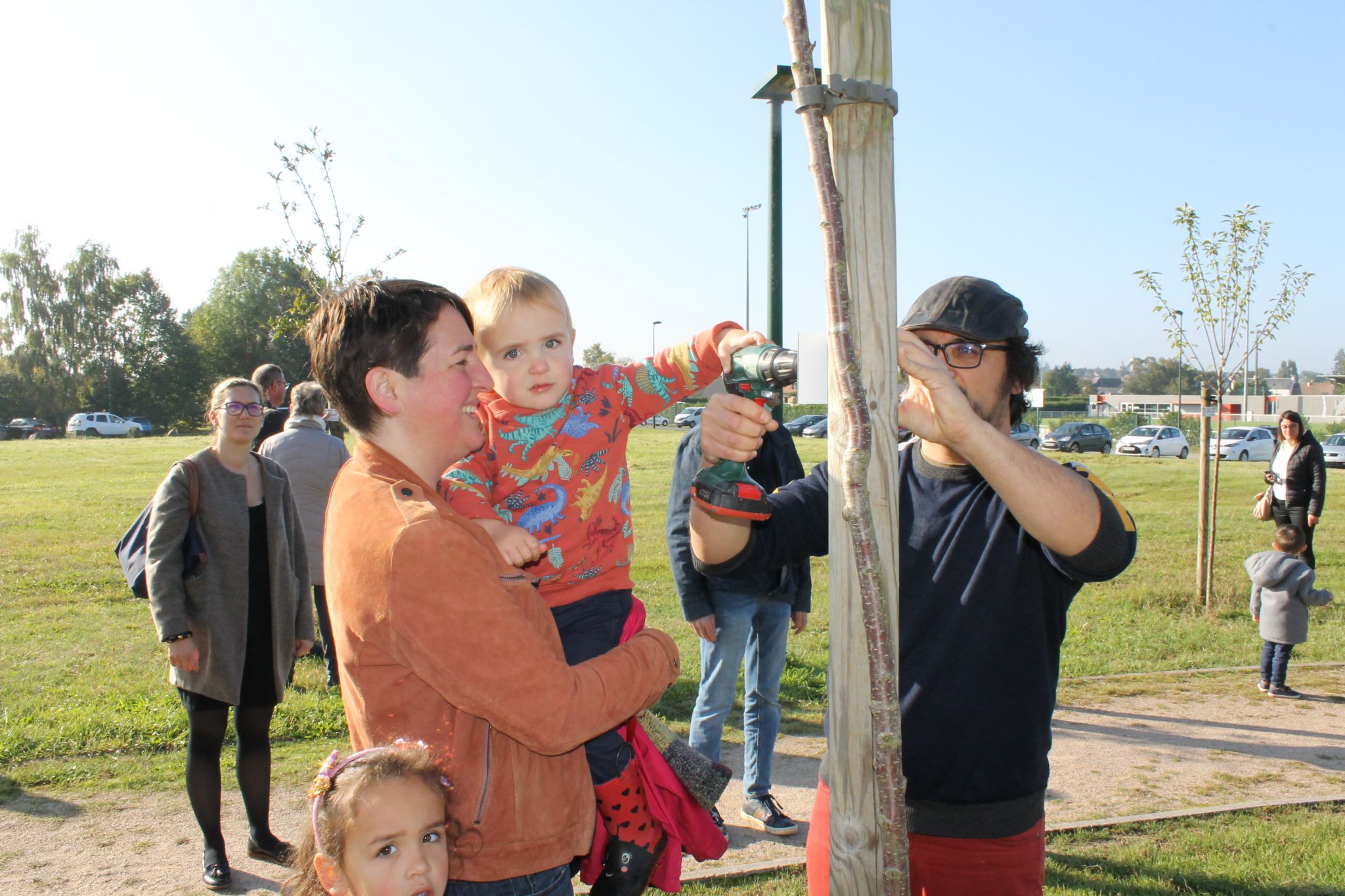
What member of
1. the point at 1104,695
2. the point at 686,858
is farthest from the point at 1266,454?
the point at 686,858

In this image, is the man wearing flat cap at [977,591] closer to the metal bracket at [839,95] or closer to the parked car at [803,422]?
the metal bracket at [839,95]

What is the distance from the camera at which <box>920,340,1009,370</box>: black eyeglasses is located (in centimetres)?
230

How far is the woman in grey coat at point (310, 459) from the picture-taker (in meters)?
6.48

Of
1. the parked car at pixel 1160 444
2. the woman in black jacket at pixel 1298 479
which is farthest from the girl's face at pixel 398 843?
the parked car at pixel 1160 444

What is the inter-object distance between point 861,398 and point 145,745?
5.56m

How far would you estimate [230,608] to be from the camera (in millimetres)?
4133

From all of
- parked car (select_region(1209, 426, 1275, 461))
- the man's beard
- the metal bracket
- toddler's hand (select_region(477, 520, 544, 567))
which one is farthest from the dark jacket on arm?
parked car (select_region(1209, 426, 1275, 461))

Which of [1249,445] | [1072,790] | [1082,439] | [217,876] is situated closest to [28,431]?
[1082,439]

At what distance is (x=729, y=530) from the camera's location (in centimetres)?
232

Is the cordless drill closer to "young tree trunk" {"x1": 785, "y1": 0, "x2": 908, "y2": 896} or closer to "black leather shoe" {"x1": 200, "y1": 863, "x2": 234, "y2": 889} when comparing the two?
"young tree trunk" {"x1": 785, "y1": 0, "x2": 908, "y2": 896}

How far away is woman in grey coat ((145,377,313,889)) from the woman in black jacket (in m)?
9.66

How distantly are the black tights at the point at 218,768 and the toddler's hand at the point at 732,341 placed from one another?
3121 mm

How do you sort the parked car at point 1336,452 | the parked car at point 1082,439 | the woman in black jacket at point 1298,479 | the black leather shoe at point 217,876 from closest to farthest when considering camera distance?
the black leather shoe at point 217,876 < the woman in black jacket at point 1298,479 < the parked car at point 1336,452 < the parked car at point 1082,439

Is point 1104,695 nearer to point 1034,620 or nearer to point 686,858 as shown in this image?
point 686,858
